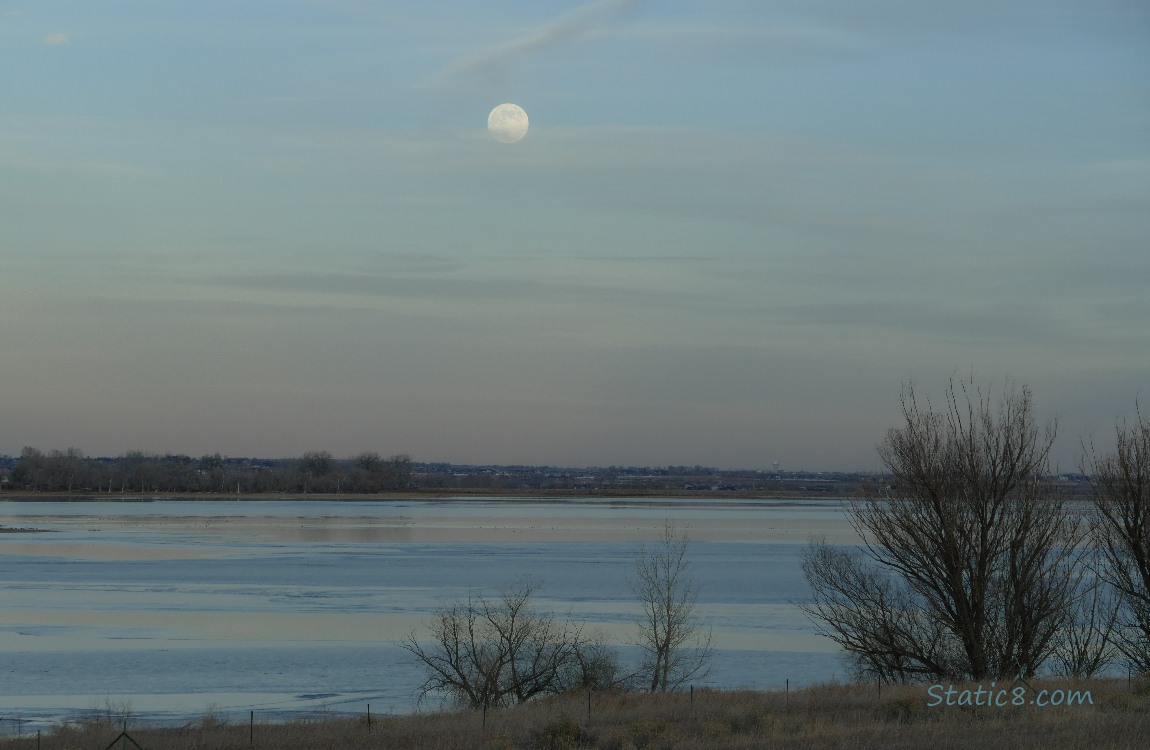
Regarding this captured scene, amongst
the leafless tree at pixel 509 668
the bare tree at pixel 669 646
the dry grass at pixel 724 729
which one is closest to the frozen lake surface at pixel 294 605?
the bare tree at pixel 669 646

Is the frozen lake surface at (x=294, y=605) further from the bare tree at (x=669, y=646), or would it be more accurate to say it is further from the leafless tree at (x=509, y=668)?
the leafless tree at (x=509, y=668)

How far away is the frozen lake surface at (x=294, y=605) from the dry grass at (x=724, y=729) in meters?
4.58

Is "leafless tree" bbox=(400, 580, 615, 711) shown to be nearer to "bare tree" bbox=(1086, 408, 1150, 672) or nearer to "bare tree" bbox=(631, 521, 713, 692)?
"bare tree" bbox=(631, 521, 713, 692)

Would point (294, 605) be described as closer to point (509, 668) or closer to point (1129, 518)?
point (509, 668)

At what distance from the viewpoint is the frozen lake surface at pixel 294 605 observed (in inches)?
1096

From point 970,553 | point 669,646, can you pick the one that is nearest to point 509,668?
point 669,646

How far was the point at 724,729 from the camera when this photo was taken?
18.4m

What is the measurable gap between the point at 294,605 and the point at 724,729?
28580 mm

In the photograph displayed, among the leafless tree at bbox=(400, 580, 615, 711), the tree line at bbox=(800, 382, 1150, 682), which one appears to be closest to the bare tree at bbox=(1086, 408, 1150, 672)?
the tree line at bbox=(800, 382, 1150, 682)

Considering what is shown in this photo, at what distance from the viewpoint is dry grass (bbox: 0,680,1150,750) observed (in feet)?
54.5

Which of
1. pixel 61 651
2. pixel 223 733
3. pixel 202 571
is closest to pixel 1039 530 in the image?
pixel 223 733

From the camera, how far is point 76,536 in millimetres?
81438

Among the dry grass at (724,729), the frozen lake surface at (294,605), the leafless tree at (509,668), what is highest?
the dry grass at (724,729)

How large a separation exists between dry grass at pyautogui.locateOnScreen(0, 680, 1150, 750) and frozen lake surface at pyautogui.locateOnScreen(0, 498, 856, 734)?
15.0ft
